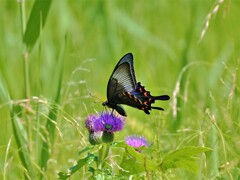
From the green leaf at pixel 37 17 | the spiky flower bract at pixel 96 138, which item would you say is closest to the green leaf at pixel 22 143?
the green leaf at pixel 37 17

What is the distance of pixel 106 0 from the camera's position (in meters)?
5.00

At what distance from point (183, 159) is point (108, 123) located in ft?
0.92

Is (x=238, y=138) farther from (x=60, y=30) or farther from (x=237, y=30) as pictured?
(x=60, y=30)

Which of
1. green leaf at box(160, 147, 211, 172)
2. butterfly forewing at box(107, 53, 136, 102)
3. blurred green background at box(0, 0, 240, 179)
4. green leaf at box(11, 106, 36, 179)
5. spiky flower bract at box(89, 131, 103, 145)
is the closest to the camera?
green leaf at box(160, 147, 211, 172)

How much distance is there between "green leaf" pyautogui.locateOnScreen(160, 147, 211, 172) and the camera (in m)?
2.22

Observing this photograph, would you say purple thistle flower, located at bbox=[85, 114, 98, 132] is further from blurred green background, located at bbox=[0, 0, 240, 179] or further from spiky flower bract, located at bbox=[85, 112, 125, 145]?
blurred green background, located at bbox=[0, 0, 240, 179]

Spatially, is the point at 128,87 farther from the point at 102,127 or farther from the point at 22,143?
→ the point at 22,143

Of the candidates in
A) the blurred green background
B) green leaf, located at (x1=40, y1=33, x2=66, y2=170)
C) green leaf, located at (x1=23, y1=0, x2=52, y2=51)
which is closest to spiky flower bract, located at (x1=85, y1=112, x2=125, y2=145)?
green leaf, located at (x1=40, y1=33, x2=66, y2=170)

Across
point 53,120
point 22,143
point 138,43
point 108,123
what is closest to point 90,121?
point 108,123

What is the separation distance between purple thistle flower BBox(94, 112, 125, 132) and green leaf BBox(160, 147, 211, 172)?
0.64ft

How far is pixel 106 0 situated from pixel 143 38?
0.52 m

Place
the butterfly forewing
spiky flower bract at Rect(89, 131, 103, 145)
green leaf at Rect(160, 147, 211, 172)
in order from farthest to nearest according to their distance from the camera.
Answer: the butterfly forewing
spiky flower bract at Rect(89, 131, 103, 145)
green leaf at Rect(160, 147, 211, 172)

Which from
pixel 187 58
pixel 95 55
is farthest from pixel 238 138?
pixel 95 55

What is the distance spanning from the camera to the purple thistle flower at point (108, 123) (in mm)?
2406
